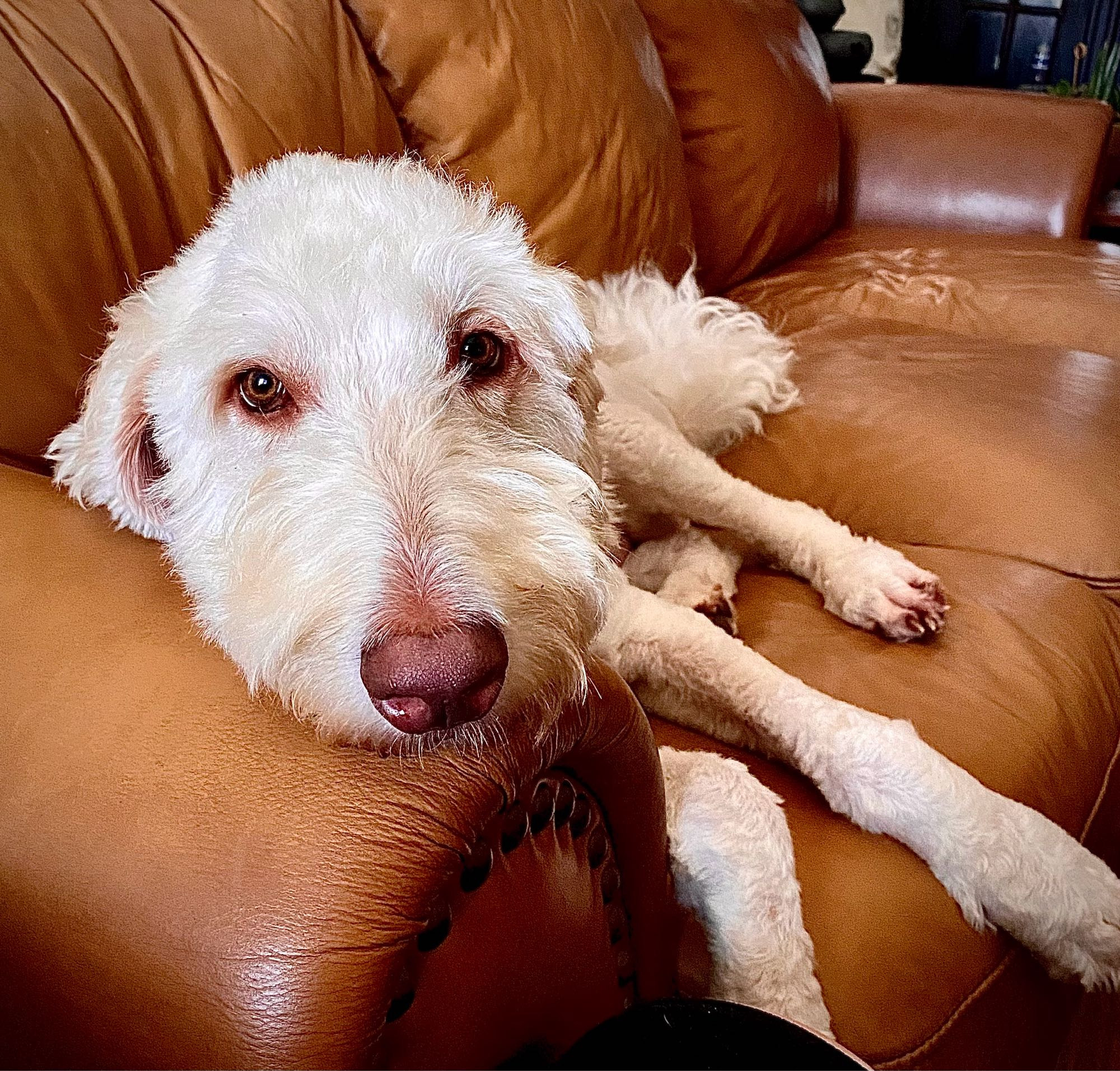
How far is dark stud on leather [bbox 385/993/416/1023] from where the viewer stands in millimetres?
608

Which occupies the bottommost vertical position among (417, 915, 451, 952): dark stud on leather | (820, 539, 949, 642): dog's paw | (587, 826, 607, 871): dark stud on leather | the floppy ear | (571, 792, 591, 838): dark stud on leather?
(820, 539, 949, 642): dog's paw

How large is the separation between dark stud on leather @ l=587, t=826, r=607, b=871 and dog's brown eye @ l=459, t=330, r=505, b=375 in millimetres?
413

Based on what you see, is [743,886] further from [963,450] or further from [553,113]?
[553,113]

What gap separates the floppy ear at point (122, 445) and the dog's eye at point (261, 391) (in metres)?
0.11

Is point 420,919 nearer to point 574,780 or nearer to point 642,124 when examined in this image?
point 574,780

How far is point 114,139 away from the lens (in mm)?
1126

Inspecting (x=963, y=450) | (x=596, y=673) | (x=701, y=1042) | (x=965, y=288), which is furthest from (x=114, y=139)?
(x=965, y=288)

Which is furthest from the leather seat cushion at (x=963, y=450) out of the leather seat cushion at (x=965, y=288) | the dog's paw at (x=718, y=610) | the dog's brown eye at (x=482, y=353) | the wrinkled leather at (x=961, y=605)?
the dog's brown eye at (x=482, y=353)

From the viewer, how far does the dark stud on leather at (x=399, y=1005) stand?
0.61 m

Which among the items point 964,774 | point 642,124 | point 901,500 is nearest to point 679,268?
point 642,124

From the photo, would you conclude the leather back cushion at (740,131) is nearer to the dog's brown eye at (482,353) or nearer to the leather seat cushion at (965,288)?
the leather seat cushion at (965,288)

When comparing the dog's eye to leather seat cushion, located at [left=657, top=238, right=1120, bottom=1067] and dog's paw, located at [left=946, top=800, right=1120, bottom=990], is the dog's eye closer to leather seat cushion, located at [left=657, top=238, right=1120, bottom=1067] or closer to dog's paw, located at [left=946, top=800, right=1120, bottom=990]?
leather seat cushion, located at [left=657, top=238, right=1120, bottom=1067]

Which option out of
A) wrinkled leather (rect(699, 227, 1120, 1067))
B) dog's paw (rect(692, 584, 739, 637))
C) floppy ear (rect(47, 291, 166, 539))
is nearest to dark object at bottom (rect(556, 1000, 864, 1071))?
wrinkled leather (rect(699, 227, 1120, 1067))

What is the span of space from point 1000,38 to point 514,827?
560 cm
